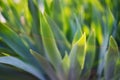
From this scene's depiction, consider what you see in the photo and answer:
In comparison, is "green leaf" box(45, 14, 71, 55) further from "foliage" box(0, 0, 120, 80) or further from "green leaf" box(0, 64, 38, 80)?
"green leaf" box(0, 64, 38, 80)

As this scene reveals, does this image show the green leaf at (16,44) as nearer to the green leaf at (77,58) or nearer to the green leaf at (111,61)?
the green leaf at (77,58)

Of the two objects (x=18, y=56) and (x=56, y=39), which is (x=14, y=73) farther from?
(x=56, y=39)

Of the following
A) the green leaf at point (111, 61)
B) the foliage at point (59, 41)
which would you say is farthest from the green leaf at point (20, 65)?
the green leaf at point (111, 61)

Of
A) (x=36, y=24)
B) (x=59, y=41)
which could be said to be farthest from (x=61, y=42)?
(x=36, y=24)

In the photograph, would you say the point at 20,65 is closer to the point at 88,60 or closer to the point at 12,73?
the point at 12,73

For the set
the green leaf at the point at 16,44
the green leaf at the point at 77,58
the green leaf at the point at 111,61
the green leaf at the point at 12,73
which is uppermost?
the green leaf at the point at 16,44

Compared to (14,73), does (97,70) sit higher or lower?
lower

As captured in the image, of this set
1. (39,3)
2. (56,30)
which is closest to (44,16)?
(56,30)
